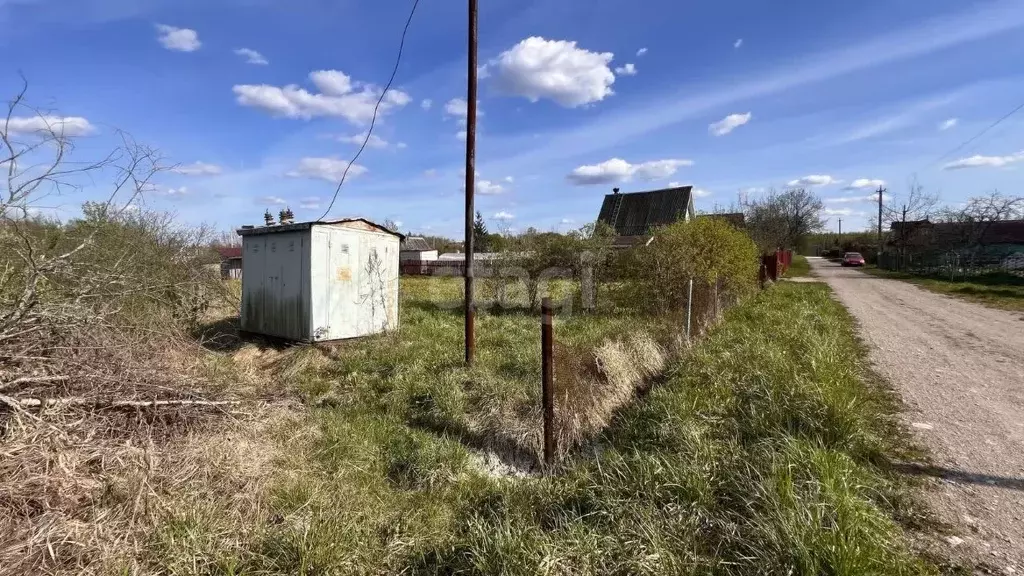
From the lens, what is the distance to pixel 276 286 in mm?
8109

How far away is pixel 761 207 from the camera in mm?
39656

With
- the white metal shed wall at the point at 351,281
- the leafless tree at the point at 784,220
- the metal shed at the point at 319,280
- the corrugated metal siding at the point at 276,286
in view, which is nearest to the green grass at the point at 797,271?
the leafless tree at the point at 784,220

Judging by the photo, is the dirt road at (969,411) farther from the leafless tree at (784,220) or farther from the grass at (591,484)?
the leafless tree at (784,220)

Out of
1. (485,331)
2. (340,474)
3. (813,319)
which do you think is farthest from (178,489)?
(813,319)

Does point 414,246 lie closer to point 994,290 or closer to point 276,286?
→ point 276,286

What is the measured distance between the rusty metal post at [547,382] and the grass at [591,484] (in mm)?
180

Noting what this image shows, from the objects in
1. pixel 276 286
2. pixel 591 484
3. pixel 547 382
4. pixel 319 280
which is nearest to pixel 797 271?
pixel 319 280

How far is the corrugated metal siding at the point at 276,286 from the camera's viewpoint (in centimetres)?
768

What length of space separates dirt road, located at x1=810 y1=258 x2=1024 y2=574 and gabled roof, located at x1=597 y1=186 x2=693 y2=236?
20.2m

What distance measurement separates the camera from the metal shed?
7.62m

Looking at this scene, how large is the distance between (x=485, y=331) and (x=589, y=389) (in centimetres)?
359

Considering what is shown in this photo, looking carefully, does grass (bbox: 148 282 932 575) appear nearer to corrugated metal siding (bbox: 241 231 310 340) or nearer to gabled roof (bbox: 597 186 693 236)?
corrugated metal siding (bbox: 241 231 310 340)

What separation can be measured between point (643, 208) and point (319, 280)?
90.5 ft

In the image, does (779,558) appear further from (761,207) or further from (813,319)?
(761,207)
